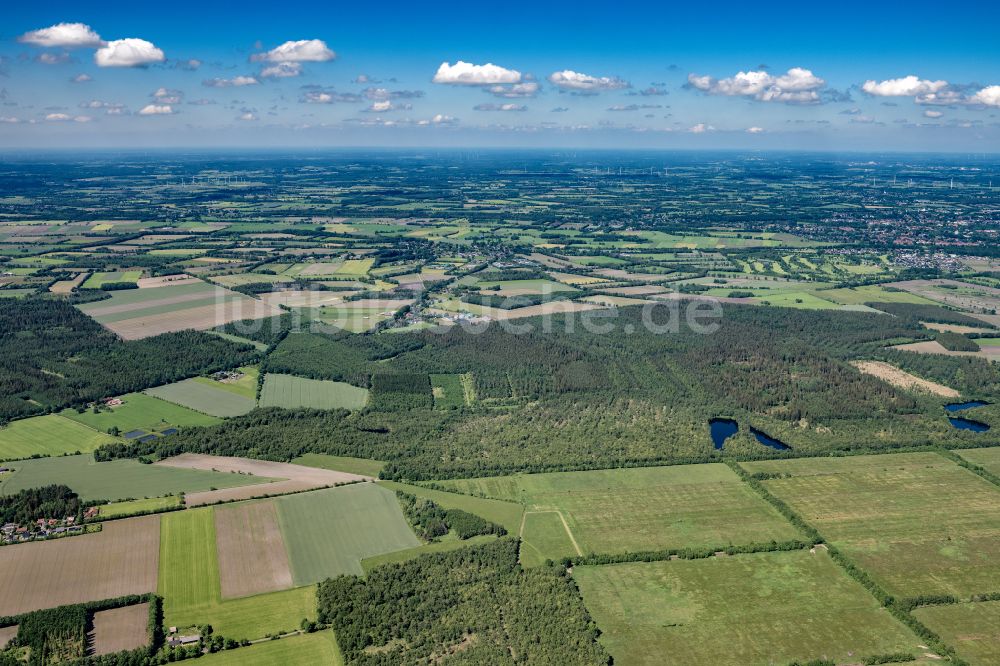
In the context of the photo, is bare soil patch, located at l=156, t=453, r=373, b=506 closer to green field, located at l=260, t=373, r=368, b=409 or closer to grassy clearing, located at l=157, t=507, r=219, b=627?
grassy clearing, located at l=157, t=507, r=219, b=627

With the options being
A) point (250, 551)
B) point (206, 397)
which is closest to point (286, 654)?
point (250, 551)

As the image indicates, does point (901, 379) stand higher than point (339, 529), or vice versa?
point (901, 379)

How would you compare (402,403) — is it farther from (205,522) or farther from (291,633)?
(291,633)

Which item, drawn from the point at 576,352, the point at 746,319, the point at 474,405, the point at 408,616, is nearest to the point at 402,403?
the point at 474,405

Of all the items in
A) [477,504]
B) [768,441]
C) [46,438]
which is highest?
[46,438]

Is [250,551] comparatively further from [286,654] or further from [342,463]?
[342,463]

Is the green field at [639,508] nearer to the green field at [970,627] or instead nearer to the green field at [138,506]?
the green field at [970,627]
